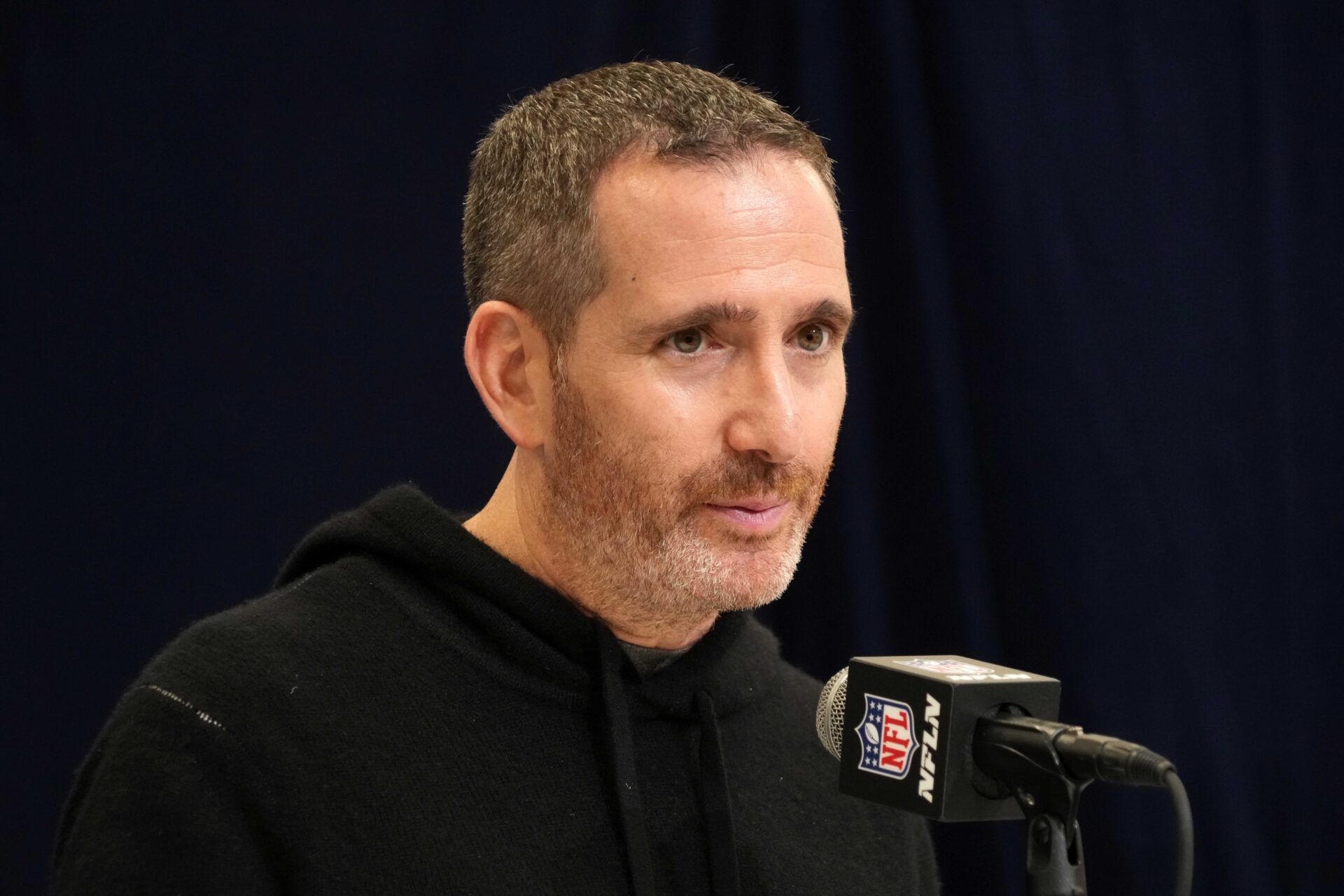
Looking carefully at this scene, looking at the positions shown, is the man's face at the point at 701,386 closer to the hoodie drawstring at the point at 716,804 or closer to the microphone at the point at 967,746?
the hoodie drawstring at the point at 716,804

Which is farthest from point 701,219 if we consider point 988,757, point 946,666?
point 988,757

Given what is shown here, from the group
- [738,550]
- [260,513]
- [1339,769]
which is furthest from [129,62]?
[1339,769]

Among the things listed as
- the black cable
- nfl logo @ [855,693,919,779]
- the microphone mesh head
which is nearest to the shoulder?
the microphone mesh head

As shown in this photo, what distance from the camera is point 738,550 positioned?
59.6 inches

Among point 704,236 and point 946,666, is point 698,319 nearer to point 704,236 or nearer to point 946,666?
point 704,236

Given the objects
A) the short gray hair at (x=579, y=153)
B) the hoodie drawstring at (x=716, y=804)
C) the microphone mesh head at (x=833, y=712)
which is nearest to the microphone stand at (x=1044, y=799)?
the microphone mesh head at (x=833, y=712)

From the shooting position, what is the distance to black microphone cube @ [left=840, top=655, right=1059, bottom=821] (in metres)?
1.07

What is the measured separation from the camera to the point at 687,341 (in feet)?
4.89

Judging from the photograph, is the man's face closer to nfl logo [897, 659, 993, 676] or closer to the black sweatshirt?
the black sweatshirt

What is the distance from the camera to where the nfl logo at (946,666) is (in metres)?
1.13

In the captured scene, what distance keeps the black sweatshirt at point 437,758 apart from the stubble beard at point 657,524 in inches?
2.8

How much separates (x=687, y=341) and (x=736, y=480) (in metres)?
0.16

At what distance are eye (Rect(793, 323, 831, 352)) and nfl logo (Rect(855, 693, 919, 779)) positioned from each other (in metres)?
0.48

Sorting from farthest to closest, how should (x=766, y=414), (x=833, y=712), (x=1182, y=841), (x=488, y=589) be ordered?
(x=488, y=589), (x=766, y=414), (x=833, y=712), (x=1182, y=841)
